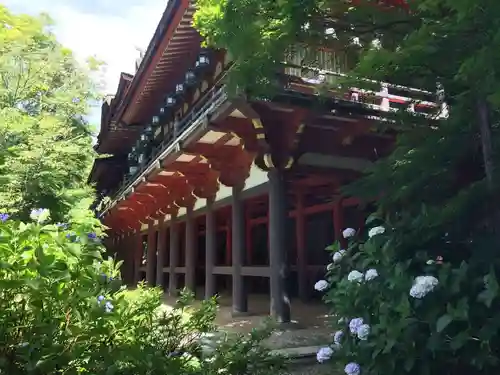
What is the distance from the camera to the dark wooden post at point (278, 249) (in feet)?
22.3

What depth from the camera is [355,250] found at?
4.23 meters

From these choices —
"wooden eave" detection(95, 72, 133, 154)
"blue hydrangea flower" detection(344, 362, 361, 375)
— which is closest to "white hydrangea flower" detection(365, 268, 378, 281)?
"blue hydrangea flower" detection(344, 362, 361, 375)

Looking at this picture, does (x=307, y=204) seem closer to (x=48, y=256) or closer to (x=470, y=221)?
(x=470, y=221)

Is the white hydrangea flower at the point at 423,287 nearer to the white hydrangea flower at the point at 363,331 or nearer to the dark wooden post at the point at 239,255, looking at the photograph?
the white hydrangea flower at the point at 363,331

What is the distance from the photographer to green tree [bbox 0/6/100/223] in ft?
21.9

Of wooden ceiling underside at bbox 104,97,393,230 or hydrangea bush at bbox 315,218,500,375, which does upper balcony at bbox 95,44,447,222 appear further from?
hydrangea bush at bbox 315,218,500,375

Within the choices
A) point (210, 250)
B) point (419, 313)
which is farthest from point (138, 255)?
point (419, 313)

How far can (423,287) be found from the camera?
9.00ft

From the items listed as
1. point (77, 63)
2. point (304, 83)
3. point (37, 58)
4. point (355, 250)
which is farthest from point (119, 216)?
point (355, 250)

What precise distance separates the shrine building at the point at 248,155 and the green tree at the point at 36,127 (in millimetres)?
1644

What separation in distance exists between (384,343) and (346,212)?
278 inches

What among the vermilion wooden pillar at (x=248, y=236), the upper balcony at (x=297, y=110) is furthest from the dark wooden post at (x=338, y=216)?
the vermilion wooden pillar at (x=248, y=236)

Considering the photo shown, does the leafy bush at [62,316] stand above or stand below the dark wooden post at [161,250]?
below

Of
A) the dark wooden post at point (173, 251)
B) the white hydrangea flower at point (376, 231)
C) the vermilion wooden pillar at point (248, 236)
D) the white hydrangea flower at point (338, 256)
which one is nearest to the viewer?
the white hydrangea flower at point (376, 231)
